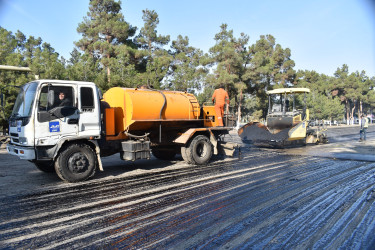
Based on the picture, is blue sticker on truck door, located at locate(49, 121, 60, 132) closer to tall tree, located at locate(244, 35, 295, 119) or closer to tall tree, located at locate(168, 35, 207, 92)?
tall tree, located at locate(168, 35, 207, 92)

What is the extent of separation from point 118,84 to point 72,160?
45.1ft

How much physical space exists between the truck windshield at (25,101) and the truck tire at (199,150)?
479 centimetres

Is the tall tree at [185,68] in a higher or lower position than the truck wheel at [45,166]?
higher

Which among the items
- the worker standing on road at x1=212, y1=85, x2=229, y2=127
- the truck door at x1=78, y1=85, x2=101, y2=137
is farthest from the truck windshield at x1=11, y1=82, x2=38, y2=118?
the worker standing on road at x1=212, y1=85, x2=229, y2=127

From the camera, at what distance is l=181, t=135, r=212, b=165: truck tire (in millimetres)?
8930

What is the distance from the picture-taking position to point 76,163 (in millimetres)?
6562

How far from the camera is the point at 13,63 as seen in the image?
1827 centimetres

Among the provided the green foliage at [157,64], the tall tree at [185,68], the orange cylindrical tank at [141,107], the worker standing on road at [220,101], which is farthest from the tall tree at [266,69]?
the orange cylindrical tank at [141,107]

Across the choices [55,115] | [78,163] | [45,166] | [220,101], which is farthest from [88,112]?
[220,101]

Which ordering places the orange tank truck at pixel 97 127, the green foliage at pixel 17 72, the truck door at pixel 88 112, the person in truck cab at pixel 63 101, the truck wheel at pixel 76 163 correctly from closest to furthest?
the orange tank truck at pixel 97 127 < the truck wheel at pixel 76 163 < the person in truck cab at pixel 63 101 < the truck door at pixel 88 112 < the green foliage at pixel 17 72

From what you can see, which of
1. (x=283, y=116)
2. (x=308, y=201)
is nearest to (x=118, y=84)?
(x=283, y=116)

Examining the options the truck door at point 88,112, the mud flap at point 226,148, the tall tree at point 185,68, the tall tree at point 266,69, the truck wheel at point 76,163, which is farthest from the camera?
the tall tree at point 266,69

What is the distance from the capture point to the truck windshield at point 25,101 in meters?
6.29

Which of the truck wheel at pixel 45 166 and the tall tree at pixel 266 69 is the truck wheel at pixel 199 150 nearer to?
the truck wheel at pixel 45 166
